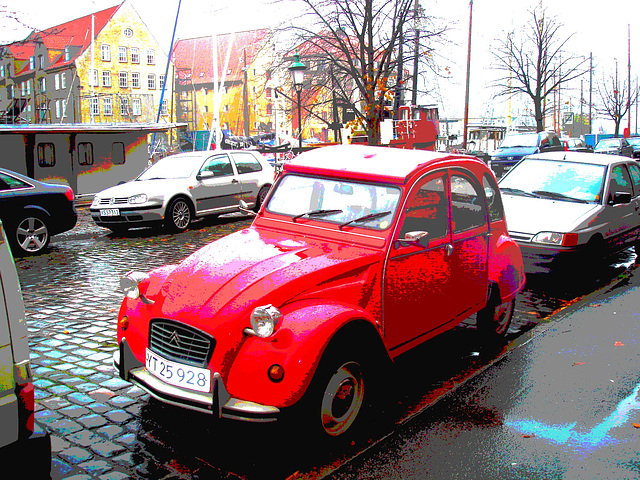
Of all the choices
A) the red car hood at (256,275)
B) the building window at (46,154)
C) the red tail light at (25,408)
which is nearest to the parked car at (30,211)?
the red car hood at (256,275)

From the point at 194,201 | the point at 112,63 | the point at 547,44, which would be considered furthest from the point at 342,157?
the point at 112,63

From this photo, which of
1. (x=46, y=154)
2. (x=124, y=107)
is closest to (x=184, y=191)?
(x=46, y=154)

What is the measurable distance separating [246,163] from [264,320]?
12893mm

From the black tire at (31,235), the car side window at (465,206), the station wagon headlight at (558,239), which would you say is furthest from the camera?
the black tire at (31,235)

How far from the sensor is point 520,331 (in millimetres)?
6906

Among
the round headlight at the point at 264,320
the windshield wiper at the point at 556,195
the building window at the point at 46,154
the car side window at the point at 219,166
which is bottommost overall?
the round headlight at the point at 264,320

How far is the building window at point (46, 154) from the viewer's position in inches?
910

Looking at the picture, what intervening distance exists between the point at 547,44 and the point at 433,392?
51190 mm

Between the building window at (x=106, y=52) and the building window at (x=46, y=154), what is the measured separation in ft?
152

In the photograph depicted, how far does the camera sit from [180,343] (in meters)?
3.92

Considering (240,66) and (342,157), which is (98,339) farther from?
(240,66)

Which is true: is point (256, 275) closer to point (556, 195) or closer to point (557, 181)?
point (556, 195)

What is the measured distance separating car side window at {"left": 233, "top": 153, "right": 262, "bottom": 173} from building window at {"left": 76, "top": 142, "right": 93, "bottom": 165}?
10738mm

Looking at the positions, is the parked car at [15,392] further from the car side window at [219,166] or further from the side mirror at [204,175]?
the car side window at [219,166]
